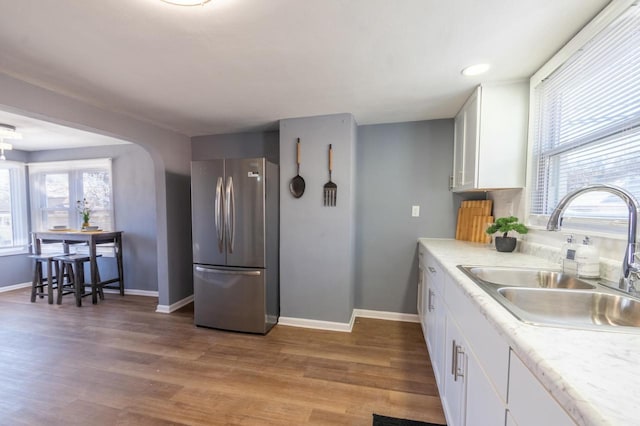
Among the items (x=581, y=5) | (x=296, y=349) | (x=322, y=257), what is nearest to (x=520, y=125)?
(x=581, y=5)

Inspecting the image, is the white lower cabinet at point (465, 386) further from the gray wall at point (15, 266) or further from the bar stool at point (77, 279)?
the gray wall at point (15, 266)

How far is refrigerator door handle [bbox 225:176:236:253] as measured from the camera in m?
2.67

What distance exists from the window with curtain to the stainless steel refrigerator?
88.6 inches

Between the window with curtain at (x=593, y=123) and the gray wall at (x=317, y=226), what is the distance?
4.93 ft

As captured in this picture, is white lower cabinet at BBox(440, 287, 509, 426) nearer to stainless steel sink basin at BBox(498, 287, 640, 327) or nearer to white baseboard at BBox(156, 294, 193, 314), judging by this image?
stainless steel sink basin at BBox(498, 287, 640, 327)

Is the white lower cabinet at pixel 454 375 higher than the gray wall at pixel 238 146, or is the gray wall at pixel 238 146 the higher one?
the gray wall at pixel 238 146

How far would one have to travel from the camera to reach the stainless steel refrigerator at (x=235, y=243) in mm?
2631

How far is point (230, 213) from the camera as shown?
105 inches

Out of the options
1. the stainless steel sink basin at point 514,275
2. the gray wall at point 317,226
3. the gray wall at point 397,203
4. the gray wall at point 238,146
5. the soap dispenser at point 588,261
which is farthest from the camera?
the gray wall at point 238,146

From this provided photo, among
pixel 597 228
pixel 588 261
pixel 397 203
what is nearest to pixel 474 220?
pixel 397 203

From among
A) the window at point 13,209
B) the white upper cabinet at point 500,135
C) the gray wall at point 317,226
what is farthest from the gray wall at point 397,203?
the window at point 13,209

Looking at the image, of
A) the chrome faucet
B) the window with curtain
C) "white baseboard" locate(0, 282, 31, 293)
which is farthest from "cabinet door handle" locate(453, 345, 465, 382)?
"white baseboard" locate(0, 282, 31, 293)

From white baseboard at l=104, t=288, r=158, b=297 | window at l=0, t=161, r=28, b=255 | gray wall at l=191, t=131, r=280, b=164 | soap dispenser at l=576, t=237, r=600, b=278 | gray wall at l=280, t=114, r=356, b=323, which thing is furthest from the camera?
window at l=0, t=161, r=28, b=255

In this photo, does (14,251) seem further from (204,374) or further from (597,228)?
(597,228)
